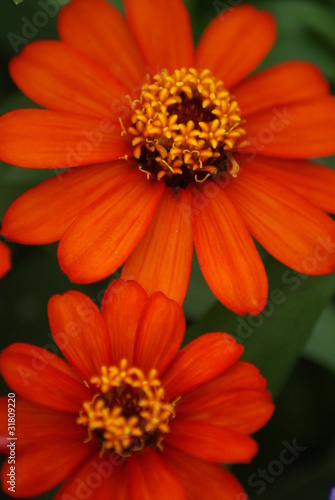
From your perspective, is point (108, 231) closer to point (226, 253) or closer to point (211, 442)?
point (226, 253)

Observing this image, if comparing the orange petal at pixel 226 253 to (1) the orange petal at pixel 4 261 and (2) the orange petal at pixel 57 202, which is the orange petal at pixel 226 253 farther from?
(1) the orange petal at pixel 4 261

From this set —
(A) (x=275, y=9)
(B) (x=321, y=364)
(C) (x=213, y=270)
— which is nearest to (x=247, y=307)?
(C) (x=213, y=270)

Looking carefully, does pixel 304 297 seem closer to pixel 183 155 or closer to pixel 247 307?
pixel 247 307

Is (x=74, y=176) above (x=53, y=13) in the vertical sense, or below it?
below

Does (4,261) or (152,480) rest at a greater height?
(4,261)
